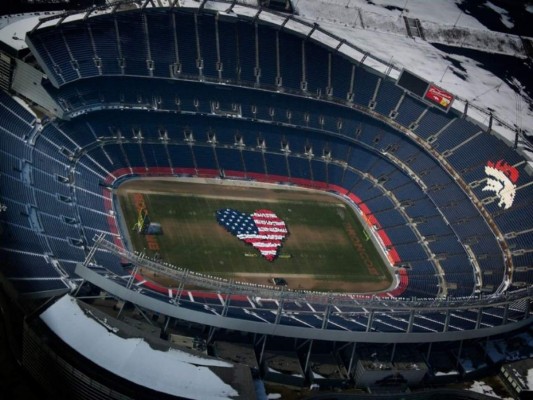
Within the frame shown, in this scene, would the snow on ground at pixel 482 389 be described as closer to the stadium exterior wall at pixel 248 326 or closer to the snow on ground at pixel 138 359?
the stadium exterior wall at pixel 248 326

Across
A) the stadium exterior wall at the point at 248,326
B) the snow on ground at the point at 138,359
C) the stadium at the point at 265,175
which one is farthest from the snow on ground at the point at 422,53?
the snow on ground at the point at 138,359

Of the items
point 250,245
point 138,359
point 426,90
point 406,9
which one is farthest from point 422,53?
point 138,359

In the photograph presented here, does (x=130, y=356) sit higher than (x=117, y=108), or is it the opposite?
(x=117, y=108)

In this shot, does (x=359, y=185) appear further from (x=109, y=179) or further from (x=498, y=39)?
(x=498, y=39)

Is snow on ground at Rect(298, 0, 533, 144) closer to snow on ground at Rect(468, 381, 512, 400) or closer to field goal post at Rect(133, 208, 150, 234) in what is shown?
snow on ground at Rect(468, 381, 512, 400)

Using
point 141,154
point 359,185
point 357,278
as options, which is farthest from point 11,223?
point 359,185
